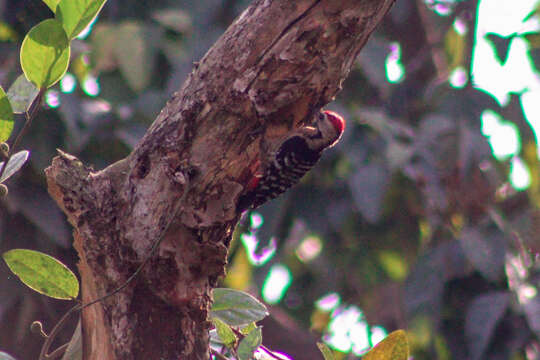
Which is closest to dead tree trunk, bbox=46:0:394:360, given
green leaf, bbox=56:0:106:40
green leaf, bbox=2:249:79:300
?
green leaf, bbox=2:249:79:300

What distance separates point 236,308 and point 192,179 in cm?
22

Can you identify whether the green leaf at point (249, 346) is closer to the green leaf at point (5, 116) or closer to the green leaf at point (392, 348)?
the green leaf at point (392, 348)

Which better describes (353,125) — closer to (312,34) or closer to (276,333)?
(276,333)

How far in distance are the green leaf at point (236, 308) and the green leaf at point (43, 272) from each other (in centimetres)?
25

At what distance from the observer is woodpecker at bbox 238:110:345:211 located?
4.96 feet

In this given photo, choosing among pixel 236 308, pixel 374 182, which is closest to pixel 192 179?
pixel 236 308

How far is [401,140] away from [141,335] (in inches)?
93.5

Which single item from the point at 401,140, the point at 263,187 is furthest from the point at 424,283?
the point at 263,187

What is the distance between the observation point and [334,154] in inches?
136

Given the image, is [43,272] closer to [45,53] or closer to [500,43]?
[45,53]

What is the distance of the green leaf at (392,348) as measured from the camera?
3.80 ft

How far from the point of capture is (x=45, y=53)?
3.71 ft

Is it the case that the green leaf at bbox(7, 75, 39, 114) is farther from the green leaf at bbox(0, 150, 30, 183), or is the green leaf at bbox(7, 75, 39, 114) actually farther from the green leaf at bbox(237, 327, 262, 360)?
the green leaf at bbox(237, 327, 262, 360)

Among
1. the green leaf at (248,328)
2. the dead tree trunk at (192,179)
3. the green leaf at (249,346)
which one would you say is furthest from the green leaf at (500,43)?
the green leaf at (249,346)
